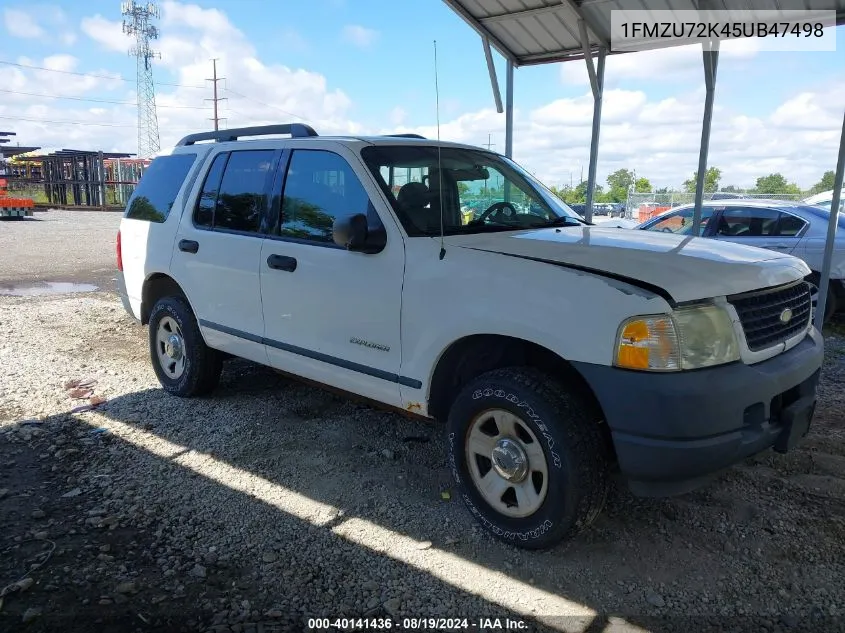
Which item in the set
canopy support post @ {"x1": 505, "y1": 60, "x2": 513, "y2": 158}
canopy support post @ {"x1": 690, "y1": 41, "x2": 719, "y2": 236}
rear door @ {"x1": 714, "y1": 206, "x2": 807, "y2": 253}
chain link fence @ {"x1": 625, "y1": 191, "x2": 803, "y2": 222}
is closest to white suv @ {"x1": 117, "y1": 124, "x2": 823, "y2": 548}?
canopy support post @ {"x1": 690, "y1": 41, "x2": 719, "y2": 236}

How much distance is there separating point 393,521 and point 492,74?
584 cm

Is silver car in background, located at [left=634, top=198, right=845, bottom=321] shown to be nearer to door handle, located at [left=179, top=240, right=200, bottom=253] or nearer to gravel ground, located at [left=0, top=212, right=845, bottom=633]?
gravel ground, located at [left=0, top=212, right=845, bottom=633]

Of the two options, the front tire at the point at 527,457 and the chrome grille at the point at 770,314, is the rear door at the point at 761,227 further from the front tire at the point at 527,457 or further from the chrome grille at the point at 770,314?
the front tire at the point at 527,457

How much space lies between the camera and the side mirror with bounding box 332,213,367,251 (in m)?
3.30

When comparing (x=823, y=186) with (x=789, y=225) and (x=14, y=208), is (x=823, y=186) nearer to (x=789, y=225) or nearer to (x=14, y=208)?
(x=789, y=225)

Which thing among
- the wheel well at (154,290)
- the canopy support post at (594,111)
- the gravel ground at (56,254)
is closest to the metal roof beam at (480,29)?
the canopy support post at (594,111)

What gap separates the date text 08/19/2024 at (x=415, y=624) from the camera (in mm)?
2527

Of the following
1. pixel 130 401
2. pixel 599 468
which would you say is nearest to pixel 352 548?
pixel 599 468

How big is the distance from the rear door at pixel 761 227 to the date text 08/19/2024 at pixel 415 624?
6873 mm

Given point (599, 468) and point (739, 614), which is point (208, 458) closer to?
point (599, 468)

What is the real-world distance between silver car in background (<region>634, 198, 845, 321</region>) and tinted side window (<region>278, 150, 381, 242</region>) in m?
4.73

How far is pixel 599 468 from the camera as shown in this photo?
2.81 m

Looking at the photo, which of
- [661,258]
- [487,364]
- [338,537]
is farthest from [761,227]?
[338,537]

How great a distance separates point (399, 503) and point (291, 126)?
270 centimetres
